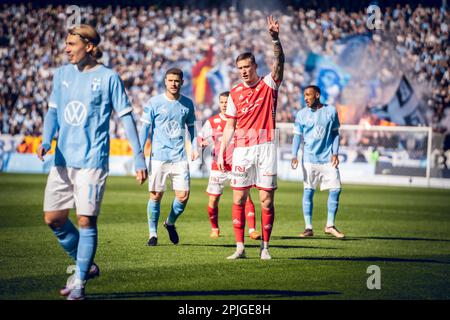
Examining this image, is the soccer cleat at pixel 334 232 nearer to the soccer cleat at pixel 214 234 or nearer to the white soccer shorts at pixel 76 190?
the soccer cleat at pixel 214 234

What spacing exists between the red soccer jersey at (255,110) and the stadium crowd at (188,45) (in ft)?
76.1

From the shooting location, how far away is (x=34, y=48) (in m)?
35.8

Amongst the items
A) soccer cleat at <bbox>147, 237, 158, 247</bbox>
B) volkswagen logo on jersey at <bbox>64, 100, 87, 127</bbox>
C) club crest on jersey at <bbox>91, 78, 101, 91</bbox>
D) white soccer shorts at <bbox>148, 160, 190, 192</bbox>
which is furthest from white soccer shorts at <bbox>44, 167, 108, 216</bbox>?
white soccer shorts at <bbox>148, 160, 190, 192</bbox>

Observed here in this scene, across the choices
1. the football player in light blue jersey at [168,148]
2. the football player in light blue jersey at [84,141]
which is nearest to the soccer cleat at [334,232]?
the football player in light blue jersey at [168,148]

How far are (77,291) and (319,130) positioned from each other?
7.18 metres

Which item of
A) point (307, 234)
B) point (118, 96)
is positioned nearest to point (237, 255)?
point (307, 234)

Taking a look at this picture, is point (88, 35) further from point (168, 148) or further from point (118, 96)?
point (168, 148)

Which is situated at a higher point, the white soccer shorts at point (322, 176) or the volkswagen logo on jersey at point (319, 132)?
the volkswagen logo on jersey at point (319, 132)

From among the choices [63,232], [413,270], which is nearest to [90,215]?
[63,232]

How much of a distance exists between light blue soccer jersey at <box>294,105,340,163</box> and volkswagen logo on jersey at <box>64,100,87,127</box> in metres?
6.79

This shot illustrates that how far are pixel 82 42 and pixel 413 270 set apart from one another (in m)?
4.40

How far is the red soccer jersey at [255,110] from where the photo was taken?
29.5 feet

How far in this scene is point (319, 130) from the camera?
12609 millimetres

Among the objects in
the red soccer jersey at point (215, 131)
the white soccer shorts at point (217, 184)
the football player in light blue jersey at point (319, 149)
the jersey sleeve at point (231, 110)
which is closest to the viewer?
the jersey sleeve at point (231, 110)
